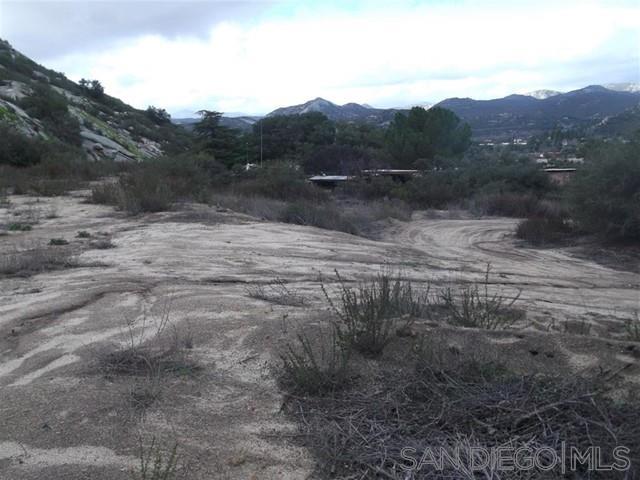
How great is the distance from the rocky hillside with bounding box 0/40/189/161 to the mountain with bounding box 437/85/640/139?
3473cm

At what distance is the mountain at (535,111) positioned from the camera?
71438 millimetres

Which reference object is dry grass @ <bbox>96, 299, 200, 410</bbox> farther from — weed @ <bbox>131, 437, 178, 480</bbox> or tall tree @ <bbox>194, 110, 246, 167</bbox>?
tall tree @ <bbox>194, 110, 246, 167</bbox>

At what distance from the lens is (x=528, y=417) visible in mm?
3340

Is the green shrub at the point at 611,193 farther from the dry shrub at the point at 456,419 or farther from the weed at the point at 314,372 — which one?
the weed at the point at 314,372

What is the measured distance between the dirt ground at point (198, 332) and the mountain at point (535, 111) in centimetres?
6152

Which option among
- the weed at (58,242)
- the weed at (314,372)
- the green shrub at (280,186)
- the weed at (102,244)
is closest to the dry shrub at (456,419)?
the weed at (314,372)

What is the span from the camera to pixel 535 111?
84.4 metres

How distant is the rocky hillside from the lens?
31.0 m

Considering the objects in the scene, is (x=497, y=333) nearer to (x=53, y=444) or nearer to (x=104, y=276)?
(x=53, y=444)

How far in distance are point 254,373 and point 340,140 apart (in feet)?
152

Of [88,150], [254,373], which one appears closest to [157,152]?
[88,150]

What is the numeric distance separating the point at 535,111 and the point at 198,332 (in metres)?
87.2

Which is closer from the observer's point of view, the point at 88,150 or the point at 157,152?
the point at 88,150

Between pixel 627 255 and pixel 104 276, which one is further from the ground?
pixel 104 276
